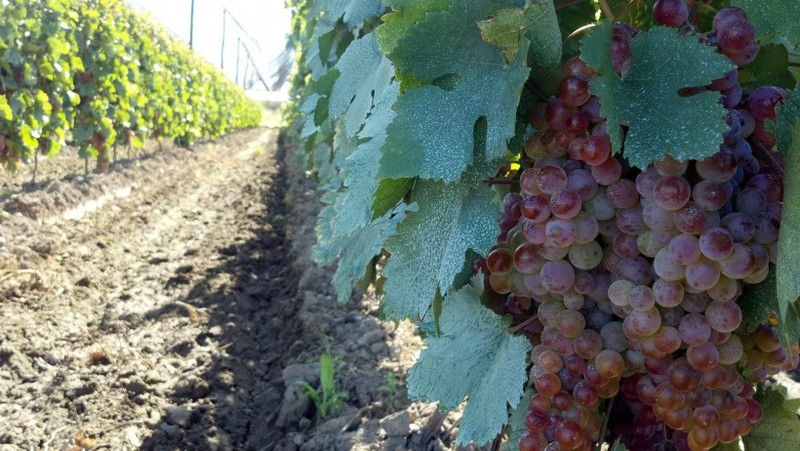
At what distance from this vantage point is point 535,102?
0.89 metres

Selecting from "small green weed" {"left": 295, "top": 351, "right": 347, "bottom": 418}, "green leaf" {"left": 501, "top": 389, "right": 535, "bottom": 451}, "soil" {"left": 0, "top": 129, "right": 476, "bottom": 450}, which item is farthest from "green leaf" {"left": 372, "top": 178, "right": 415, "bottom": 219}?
"small green weed" {"left": 295, "top": 351, "right": 347, "bottom": 418}

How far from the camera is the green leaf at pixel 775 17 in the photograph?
810mm

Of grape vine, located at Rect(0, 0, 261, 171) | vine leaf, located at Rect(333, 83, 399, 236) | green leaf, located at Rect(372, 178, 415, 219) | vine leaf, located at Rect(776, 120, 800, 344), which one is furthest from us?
grape vine, located at Rect(0, 0, 261, 171)

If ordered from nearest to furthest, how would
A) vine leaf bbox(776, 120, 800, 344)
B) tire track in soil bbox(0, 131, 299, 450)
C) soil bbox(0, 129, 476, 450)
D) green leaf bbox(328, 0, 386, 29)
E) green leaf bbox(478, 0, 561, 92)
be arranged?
vine leaf bbox(776, 120, 800, 344) → green leaf bbox(478, 0, 561, 92) → green leaf bbox(328, 0, 386, 29) → soil bbox(0, 129, 476, 450) → tire track in soil bbox(0, 131, 299, 450)

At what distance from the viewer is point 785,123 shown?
29.4 inches

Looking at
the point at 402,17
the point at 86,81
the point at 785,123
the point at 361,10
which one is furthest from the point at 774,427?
the point at 86,81

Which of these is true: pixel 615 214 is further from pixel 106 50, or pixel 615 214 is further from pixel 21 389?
pixel 106 50

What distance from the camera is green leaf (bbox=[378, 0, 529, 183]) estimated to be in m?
0.81

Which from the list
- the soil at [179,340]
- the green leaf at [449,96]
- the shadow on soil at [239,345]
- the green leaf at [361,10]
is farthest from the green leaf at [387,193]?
the shadow on soil at [239,345]

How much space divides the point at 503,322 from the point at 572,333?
17 centimetres

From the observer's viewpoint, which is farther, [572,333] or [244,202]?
[244,202]

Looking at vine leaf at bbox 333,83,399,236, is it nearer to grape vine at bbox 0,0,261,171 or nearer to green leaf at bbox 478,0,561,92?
green leaf at bbox 478,0,561,92

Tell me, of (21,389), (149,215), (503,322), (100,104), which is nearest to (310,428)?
(21,389)

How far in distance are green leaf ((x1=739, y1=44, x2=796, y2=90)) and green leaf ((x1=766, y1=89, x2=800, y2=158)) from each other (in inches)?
5.1
